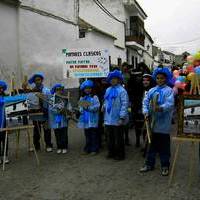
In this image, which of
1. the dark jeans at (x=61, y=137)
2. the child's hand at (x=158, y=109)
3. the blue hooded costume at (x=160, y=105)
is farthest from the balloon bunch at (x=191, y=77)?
the dark jeans at (x=61, y=137)

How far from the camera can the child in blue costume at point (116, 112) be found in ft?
28.5

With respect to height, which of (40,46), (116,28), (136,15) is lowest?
(40,46)

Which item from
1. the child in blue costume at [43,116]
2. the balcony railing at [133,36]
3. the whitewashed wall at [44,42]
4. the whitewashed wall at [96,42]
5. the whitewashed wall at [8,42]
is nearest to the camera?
the child in blue costume at [43,116]

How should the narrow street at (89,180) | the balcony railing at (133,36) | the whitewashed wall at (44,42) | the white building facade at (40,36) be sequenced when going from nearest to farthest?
the narrow street at (89,180)
the white building facade at (40,36)
the whitewashed wall at (44,42)
the balcony railing at (133,36)

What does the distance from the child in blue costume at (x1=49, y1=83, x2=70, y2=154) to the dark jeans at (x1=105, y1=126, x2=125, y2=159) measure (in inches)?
52.0

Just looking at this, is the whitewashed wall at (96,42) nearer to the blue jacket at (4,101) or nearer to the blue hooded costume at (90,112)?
the blue hooded costume at (90,112)

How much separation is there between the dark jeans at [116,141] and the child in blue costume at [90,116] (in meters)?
0.63

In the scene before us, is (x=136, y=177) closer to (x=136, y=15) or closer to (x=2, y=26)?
(x=2, y=26)

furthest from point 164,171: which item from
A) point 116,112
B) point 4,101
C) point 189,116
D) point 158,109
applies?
point 4,101

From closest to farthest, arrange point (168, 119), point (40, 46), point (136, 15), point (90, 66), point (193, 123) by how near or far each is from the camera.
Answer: point (193, 123) → point (168, 119) → point (90, 66) → point (40, 46) → point (136, 15)

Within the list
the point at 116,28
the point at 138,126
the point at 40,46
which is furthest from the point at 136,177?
the point at 116,28

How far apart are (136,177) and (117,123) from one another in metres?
1.49

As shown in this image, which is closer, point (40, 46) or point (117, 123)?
point (117, 123)

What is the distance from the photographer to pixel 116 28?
33.7 meters
